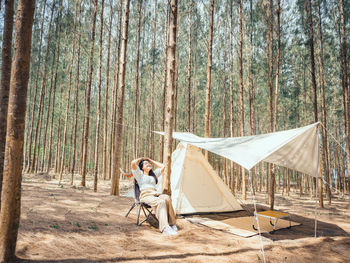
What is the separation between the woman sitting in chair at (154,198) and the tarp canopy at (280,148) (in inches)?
46.6

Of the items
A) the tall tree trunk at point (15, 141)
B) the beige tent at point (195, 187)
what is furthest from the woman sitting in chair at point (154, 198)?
the tall tree trunk at point (15, 141)

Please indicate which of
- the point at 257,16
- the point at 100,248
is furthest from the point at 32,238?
the point at 257,16

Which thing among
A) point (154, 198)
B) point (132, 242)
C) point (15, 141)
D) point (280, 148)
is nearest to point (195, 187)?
point (154, 198)

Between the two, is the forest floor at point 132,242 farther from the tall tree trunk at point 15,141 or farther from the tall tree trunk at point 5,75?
the tall tree trunk at point 5,75

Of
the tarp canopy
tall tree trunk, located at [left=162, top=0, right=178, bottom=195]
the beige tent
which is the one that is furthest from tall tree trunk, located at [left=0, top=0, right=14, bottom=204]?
the beige tent

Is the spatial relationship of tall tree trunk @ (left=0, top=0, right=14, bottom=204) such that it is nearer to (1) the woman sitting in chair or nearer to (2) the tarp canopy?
(1) the woman sitting in chair

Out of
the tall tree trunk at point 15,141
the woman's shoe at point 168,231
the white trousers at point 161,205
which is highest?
the tall tree trunk at point 15,141

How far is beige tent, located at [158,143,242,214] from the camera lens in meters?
5.12

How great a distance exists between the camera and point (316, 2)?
918cm

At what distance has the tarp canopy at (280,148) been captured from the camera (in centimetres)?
370

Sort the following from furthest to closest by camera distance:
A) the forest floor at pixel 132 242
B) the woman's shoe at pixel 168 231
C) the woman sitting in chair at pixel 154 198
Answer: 1. the woman sitting in chair at pixel 154 198
2. the woman's shoe at pixel 168 231
3. the forest floor at pixel 132 242

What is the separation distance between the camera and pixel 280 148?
3855 mm

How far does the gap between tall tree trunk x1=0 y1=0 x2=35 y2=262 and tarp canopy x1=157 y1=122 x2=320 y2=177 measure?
2.76 meters

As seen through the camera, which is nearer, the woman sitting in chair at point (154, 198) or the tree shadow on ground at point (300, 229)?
the woman sitting in chair at point (154, 198)
